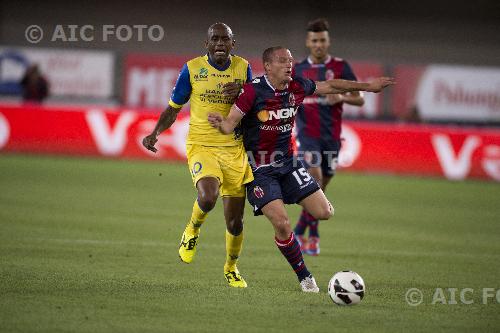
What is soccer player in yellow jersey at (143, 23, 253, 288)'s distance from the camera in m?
8.94

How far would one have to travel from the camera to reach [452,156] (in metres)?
21.2

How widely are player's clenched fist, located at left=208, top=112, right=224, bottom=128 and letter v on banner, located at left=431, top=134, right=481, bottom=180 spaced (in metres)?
13.4

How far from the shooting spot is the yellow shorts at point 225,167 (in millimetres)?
8953

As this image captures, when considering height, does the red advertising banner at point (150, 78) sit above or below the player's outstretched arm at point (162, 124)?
below

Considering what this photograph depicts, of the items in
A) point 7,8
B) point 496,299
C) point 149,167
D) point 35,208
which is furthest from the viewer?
point 7,8

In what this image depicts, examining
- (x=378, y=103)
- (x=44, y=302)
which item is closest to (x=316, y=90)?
(x=44, y=302)

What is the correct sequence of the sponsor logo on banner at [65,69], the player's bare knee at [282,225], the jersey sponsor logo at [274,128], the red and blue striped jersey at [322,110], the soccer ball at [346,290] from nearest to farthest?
the soccer ball at [346,290], the player's bare knee at [282,225], the jersey sponsor logo at [274,128], the red and blue striped jersey at [322,110], the sponsor logo on banner at [65,69]

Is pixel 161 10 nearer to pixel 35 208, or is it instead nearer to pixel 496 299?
pixel 35 208

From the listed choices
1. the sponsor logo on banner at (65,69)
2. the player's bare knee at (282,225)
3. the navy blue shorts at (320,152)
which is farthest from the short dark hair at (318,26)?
the sponsor logo on banner at (65,69)

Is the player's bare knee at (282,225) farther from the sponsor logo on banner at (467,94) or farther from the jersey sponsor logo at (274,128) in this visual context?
the sponsor logo on banner at (467,94)

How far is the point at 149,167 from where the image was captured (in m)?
21.3

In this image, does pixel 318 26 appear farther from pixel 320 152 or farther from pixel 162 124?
pixel 162 124

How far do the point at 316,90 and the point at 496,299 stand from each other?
2.48 m
